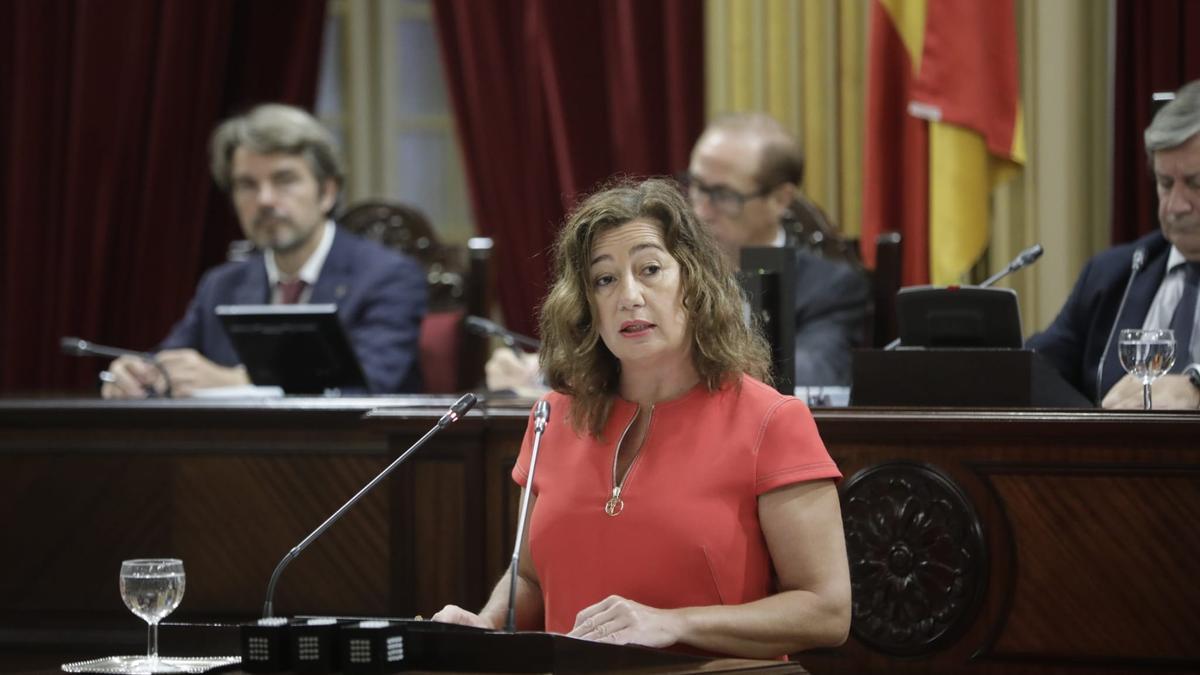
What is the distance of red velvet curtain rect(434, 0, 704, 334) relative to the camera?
17.3 feet

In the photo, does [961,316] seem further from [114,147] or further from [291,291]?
[114,147]

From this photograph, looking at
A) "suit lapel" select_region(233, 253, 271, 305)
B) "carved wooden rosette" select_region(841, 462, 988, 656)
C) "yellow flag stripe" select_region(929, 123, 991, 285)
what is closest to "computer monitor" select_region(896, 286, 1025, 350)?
"carved wooden rosette" select_region(841, 462, 988, 656)

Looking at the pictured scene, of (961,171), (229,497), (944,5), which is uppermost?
(944,5)

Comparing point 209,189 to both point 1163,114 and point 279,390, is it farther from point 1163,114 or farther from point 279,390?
point 1163,114

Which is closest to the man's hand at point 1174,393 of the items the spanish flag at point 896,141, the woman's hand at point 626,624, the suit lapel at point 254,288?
the woman's hand at point 626,624

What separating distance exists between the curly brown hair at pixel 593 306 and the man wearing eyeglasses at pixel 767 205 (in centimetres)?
191

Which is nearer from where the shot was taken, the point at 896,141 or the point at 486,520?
the point at 486,520

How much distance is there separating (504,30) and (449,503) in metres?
2.70

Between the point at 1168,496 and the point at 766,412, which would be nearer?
the point at 766,412

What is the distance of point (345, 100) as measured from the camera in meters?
6.06

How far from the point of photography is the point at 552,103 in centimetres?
533

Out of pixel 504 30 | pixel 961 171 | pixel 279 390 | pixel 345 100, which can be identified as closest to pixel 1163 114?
pixel 961 171

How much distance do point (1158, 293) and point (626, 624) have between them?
6.81 ft

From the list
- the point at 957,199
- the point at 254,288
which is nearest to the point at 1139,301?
the point at 957,199
